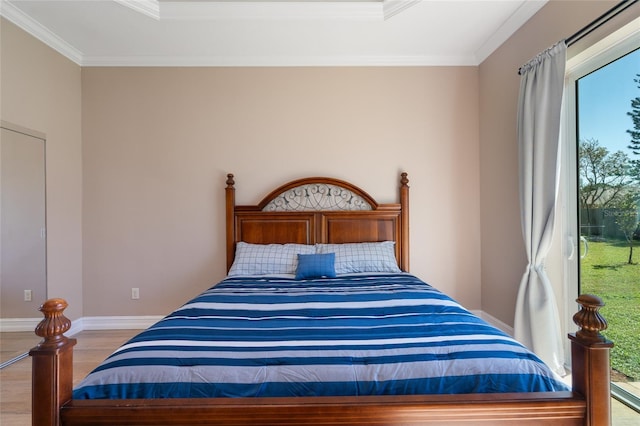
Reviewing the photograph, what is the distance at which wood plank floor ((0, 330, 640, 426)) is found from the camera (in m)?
1.88

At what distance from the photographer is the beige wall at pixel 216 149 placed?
11.1ft

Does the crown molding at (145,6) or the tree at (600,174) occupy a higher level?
the crown molding at (145,6)

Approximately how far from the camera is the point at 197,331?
1496 mm

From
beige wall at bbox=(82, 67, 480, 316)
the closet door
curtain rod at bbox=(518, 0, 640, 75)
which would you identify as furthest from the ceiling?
the closet door

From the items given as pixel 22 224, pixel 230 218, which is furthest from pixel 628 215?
pixel 22 224

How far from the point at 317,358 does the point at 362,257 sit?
182 cm

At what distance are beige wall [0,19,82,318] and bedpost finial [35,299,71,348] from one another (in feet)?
8.16

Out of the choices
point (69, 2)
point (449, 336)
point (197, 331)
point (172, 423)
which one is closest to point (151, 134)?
point (69, 2)

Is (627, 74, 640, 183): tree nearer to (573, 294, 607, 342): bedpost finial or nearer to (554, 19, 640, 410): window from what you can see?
(554, 19, 640, 410): window

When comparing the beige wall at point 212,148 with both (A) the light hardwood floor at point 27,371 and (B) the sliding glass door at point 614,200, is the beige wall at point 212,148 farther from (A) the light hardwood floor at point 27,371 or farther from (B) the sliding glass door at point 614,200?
(B) the sliding glass door at point 614,200

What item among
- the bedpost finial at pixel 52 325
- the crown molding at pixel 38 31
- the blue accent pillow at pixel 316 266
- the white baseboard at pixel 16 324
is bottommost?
the white baseboard at pixel 16 324

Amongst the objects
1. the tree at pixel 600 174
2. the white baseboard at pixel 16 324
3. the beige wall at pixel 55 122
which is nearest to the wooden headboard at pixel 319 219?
the tree at pixel 600 174

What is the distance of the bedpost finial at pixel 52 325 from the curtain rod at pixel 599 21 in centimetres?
296

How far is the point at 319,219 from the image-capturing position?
3.33m
